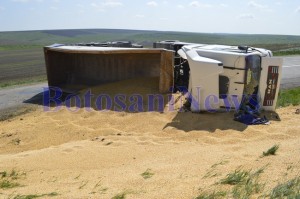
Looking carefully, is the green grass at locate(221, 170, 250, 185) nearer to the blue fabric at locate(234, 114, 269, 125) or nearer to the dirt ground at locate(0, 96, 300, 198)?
the dirt ground at locate(0, 96, 300, 198)

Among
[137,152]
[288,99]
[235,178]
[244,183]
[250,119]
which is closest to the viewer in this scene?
[244,183]

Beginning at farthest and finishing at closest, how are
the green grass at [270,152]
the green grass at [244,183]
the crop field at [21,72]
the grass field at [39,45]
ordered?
the grass field at [39,45]
the crop field at [21,72]
the green grass at [270,152]
the green grass at [244,183]

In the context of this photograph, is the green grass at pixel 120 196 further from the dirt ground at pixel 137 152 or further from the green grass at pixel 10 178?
the green grass at pixel 10 178

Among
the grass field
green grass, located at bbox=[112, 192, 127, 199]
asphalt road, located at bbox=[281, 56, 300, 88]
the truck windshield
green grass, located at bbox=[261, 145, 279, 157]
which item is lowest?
the grass field

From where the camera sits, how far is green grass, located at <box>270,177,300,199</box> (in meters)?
3.09

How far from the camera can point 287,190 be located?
Answer: 3.19 m

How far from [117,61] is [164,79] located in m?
2.77

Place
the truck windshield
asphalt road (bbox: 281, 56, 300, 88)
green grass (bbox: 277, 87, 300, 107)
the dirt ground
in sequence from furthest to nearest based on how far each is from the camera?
asphalt road (bbox: 281, 56, 300, 88) → green grass (bbox: 277, 87, 300, 107) → the truck windshield → the dirt ground

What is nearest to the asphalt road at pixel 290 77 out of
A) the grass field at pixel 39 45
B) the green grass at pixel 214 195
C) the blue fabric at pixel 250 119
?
the blue fabric at pixel 250 119

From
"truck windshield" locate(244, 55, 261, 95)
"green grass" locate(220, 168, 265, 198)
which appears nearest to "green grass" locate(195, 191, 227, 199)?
"green grass" locate(220, 168, 265, 198)

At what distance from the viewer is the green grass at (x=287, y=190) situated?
10.2ft

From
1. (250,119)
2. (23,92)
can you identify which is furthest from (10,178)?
(23,92)

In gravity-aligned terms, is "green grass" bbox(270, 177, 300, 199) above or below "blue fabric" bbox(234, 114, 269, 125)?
above

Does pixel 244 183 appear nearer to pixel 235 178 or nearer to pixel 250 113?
pixel 235 178
